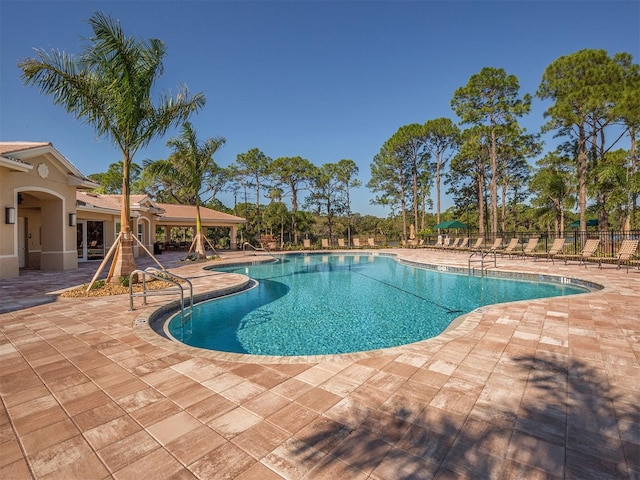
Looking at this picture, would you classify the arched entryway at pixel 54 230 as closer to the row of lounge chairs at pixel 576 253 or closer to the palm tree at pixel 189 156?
the palm tree at pixel 189 156

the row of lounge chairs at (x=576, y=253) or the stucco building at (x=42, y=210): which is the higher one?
the stucco building at (x=42, y=210)

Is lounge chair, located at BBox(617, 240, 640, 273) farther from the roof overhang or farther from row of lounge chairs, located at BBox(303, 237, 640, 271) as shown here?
the roof overhang

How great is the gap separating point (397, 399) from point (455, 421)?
19.0 inches

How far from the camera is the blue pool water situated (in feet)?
18.1

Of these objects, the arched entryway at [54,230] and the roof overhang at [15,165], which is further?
the arched entryway at [54,230]

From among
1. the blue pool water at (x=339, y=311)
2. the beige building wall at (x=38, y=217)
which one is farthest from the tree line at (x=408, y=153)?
the blue pool water at (x=339, y=311)

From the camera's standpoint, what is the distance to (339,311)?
7.59m

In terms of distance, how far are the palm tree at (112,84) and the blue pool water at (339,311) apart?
373 cm

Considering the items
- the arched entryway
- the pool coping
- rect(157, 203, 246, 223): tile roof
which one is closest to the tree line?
rect(157, 203, 246, 223): tile roof

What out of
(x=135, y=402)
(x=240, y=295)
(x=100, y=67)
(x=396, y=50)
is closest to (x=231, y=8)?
(x=100, y=67)

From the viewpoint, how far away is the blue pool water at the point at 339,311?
217 inches

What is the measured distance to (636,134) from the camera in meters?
16.2

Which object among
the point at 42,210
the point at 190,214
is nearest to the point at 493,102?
the point at 190,214

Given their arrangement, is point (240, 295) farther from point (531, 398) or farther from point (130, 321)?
point (531, 398)
